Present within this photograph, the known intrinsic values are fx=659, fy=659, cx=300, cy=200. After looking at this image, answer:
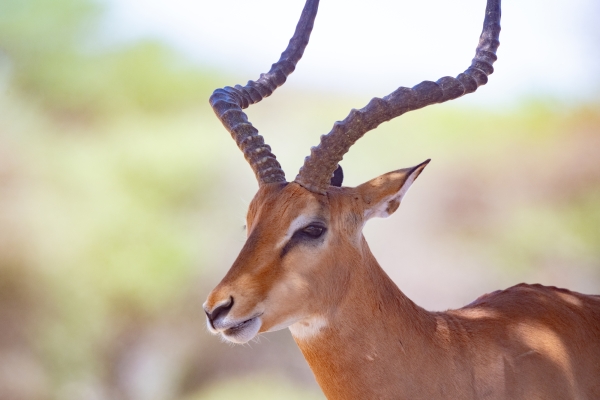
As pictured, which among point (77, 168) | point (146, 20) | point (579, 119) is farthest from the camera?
point (579, 119)

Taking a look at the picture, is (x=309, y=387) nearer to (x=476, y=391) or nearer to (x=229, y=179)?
(x=229, y=179)

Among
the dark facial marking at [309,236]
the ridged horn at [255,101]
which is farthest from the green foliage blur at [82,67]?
the dark facial marking at [309,236]

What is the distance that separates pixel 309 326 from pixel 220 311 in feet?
2.05

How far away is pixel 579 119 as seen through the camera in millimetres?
9711

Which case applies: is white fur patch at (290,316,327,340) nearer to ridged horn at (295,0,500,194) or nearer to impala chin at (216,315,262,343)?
impala chin at (216,315,262,343)

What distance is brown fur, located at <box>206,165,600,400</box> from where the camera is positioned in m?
3.45

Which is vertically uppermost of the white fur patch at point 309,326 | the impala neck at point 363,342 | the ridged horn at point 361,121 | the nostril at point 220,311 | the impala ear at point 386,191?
the ridged horn at point 361,121

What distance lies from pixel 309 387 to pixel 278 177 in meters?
4.68

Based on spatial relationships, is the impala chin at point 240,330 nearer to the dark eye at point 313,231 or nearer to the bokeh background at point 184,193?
the dark eye at point 313,231

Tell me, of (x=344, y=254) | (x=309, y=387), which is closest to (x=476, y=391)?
(x=344, y=254)

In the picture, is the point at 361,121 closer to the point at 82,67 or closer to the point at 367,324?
the point at 367,324

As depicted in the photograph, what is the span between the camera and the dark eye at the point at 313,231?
3615 millimetres

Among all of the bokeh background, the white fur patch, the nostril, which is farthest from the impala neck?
the bokeh background

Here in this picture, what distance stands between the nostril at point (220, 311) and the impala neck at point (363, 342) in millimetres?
575
